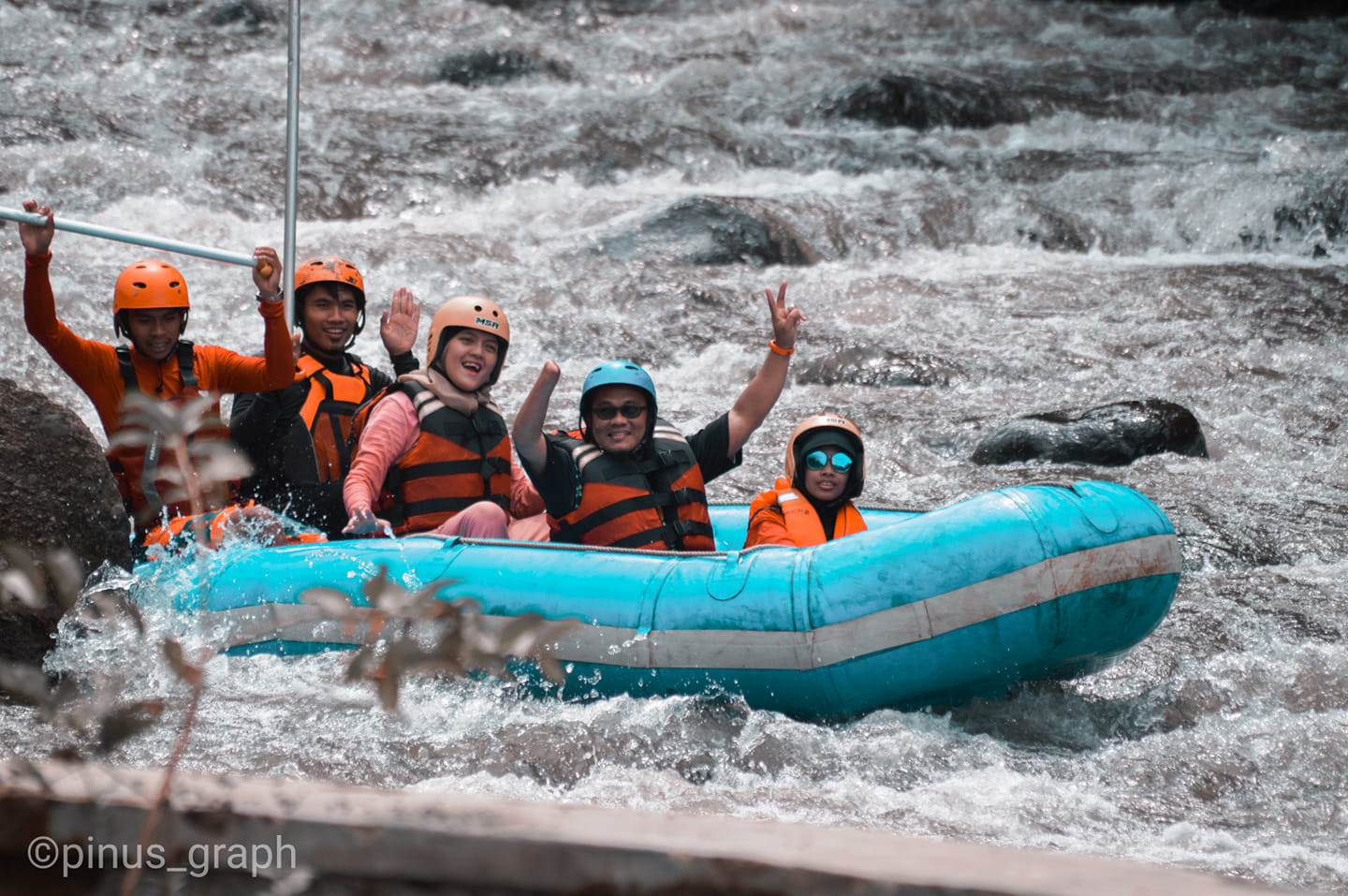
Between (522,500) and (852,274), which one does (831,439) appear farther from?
(852,274)

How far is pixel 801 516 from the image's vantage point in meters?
4.26

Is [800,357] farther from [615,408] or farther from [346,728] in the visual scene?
[346,728]

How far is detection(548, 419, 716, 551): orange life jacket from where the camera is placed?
4230mm

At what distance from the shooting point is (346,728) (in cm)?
357

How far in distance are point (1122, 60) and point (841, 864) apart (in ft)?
52.5

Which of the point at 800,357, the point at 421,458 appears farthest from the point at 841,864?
the point at 800,357

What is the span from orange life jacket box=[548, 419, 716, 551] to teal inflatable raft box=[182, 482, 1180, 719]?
0.35 metres

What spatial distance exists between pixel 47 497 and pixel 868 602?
249 cm

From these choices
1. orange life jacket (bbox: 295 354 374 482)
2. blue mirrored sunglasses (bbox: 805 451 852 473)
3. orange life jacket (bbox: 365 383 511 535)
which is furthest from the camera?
orange life jacket (bbox: 295 354 374 482)

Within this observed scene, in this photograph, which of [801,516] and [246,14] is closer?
[801,516]

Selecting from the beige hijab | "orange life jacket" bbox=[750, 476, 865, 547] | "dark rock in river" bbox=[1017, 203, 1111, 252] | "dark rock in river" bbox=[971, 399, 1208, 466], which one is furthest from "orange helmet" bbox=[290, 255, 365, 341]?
"dark rock in river" bbox=[1017, 203, 1111, 252]

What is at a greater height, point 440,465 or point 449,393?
point 449,393

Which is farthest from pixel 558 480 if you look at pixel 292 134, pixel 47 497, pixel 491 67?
pixel 491 67

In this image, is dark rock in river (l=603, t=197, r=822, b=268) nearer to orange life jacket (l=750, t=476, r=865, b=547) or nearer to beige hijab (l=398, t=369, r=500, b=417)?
beige hijab (l=398, t=369, r=500, b=417)
